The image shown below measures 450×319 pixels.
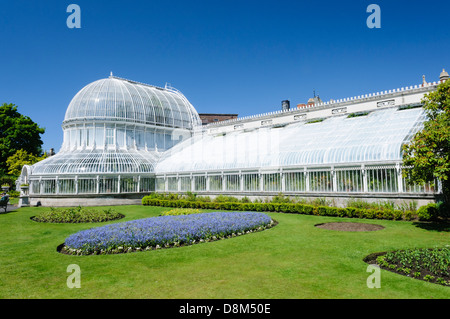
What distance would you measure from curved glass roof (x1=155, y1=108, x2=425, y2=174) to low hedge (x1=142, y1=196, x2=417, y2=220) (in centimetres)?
370

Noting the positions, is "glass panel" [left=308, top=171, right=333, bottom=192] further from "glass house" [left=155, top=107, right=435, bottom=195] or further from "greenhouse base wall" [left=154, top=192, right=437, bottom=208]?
"greenhouse base wall" [left=154, top=192, right=437, bottom=208]

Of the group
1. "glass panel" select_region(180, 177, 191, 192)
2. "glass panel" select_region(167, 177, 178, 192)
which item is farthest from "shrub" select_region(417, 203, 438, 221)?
"glass panel" select_region(167, 177, 178, 192)

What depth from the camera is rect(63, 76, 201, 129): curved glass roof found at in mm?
38375

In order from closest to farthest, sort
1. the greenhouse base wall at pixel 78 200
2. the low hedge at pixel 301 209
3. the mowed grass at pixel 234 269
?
the mowed grass at pixel 234 269, the low hedge at pixel 301 209, the greenhouse base wall at pixel 78 200

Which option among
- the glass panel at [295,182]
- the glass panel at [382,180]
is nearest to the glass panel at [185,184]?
the glass panel at [295,182]

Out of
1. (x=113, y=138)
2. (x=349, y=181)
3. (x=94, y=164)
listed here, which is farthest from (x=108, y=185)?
(x=349, y=181)

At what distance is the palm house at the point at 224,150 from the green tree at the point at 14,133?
17.8 metres

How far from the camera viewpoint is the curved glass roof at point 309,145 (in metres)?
20.6

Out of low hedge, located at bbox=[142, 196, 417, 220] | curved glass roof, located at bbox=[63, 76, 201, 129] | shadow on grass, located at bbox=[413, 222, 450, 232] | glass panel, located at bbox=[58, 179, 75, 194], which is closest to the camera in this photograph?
shadow on grass, located at bbox=[413, 222, 450, 232]

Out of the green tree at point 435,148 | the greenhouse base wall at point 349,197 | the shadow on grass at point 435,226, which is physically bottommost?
the shadow on grass at point 435,226

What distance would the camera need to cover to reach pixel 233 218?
52.1ft

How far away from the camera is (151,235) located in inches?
470

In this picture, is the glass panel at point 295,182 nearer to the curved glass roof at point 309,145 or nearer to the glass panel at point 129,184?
the curved glass roof at point 309,145
